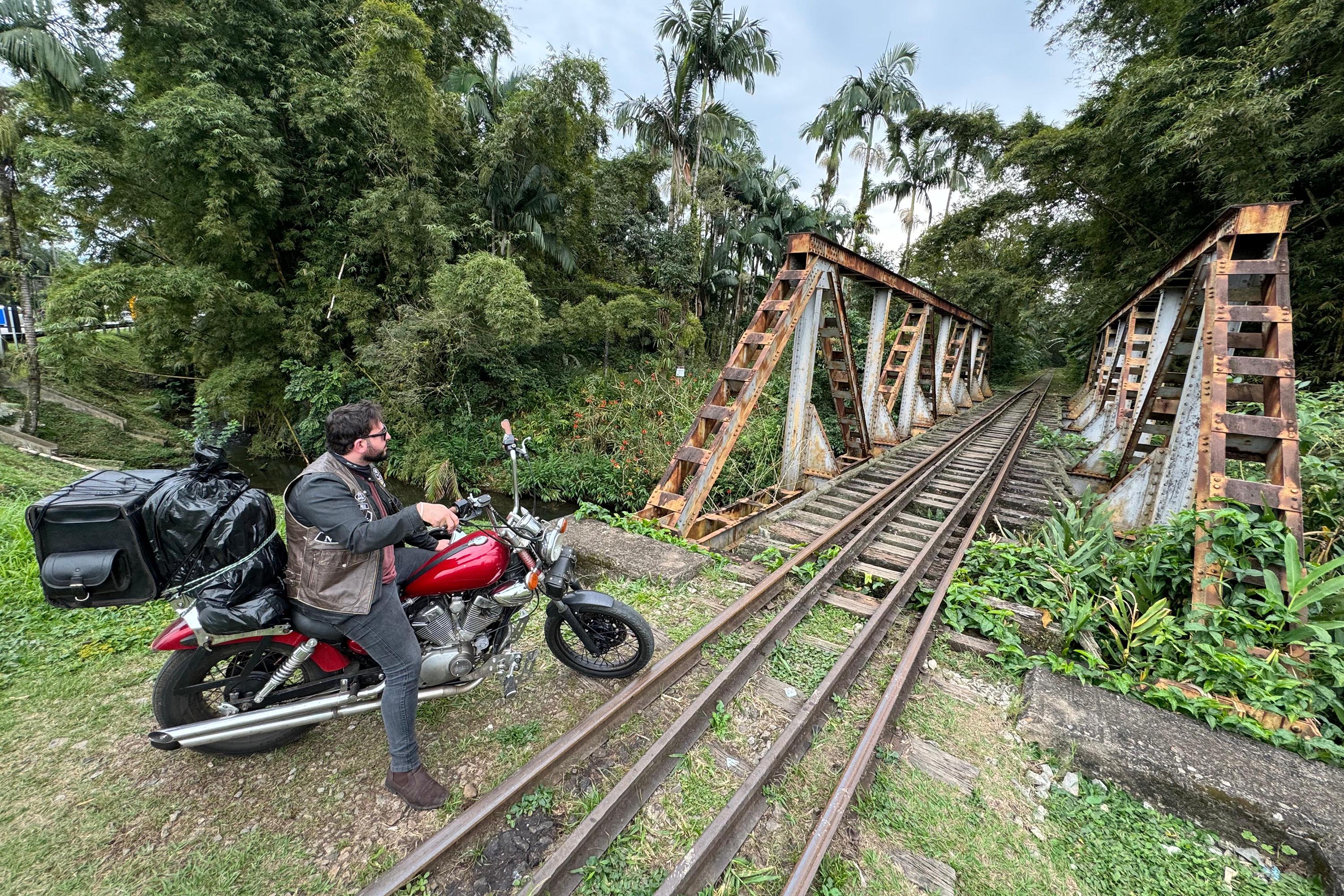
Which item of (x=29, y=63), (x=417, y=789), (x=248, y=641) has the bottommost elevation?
(x=417, y=789)

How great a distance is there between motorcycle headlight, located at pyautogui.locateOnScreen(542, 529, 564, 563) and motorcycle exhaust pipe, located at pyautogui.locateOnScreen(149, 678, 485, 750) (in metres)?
0.87

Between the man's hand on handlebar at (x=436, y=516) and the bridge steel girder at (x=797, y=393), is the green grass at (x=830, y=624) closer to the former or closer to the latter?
the bridge steel girder at (x=797, y=393)

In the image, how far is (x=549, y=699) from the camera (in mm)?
2820

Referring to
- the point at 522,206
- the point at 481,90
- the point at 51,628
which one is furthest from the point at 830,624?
the point at 481,90

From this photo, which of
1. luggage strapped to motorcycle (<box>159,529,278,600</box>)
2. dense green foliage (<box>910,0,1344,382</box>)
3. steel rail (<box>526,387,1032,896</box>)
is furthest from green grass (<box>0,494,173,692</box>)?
dense green foliage (<box>910,0,1344,382</box>)

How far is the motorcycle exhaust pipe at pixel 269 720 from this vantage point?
202 centimetres

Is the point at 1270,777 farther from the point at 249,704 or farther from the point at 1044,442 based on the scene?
the point at 1044,442

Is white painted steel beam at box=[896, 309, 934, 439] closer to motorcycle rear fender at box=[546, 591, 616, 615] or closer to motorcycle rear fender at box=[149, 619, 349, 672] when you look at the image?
motorcycle rear fender at box=[546, 591, 616, 615]

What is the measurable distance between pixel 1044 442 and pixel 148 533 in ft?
42.7

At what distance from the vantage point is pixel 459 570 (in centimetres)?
235

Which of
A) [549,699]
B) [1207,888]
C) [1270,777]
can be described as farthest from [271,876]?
[1270,777]

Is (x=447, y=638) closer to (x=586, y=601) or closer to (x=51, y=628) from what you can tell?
(x=586, y=601)

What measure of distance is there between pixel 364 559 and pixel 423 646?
0.69 m

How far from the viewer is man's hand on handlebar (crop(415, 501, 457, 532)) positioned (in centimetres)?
194
